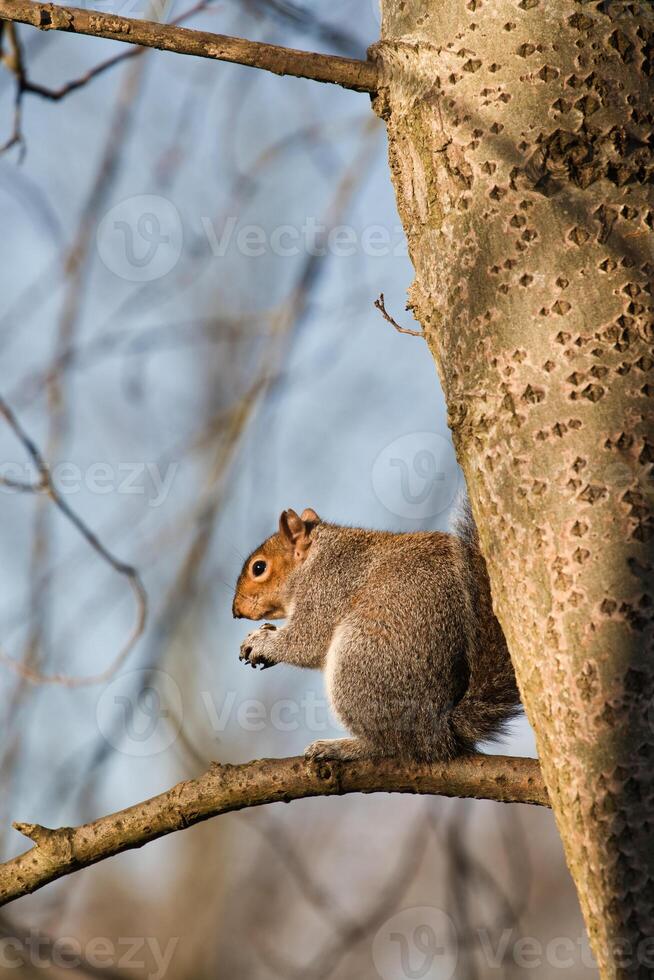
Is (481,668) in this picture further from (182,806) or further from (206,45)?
(206,45)

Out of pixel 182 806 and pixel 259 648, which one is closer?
pixel 182 806

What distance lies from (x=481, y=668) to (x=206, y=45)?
1356 millimetres

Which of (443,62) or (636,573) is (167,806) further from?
(443,62)

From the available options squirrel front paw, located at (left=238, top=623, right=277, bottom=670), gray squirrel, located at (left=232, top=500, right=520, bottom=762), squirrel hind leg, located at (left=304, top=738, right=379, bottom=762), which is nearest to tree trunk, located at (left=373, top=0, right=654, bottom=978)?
gray squirrel, located at (left=232, top=500, right=520, bottom=762)

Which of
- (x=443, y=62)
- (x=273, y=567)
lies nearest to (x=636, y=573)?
(x=443, y=62)

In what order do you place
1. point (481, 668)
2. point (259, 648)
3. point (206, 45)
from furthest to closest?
point (259, 648), point (481, 668), point (206, 45)

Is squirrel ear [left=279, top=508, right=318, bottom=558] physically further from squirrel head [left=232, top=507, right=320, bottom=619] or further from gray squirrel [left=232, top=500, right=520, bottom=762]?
gray squirrel [left=232, top=500, right=520, bottom=762]

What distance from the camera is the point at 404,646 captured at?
2.20 m

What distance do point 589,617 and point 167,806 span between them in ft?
2.63

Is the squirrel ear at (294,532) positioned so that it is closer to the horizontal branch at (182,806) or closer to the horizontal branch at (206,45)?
the horizontal branch at (182,806)

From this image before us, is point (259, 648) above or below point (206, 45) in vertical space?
below

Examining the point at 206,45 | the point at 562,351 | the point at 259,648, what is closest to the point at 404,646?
the point at 259,648

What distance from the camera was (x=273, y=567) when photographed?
278 centimetres

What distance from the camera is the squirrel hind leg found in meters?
2.10
